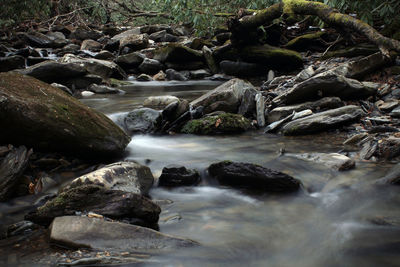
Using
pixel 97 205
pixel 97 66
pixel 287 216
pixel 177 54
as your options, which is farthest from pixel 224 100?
pixel 177 54

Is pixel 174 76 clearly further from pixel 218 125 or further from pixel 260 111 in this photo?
pixel 218 125

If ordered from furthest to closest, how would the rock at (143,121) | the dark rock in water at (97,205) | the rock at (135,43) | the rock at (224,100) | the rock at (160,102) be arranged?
1. the rock at (135,43)
2. the rock at (160,102)
3. the rock at (224,100)
4. the rock at (143,121)
5. the dark rock in water at (97,205)

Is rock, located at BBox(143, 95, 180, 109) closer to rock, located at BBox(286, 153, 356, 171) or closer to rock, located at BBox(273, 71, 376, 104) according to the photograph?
rock, located at BBox(273, 71, 376, 104)

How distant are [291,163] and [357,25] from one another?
5.31 m

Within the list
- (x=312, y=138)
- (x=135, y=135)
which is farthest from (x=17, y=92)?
(x=312, y=138)

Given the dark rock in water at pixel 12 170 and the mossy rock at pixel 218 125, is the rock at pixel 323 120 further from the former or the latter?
the dark rock in water at pixel 12 170

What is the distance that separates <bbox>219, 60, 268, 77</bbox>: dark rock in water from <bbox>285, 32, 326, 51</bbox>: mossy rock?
62.8 inches

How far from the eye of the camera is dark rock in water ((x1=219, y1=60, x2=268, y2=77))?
1286 centimetres

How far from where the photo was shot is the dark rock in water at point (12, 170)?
382 centimetres

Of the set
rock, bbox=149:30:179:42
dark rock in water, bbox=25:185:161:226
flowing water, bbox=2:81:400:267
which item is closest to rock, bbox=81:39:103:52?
rock, bbox=149:30:179:42

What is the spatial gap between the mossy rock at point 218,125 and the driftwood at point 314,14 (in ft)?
12.2

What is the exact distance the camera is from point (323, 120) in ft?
19.9

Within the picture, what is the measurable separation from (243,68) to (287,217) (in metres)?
10.1

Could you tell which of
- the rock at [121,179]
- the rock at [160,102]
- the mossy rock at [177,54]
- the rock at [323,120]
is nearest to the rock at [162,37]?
the mossy rock at [177,54]
